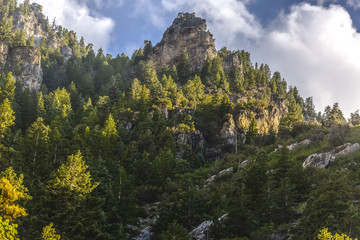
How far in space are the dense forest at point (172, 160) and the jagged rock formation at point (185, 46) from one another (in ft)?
9.50

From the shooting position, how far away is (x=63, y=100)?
294 ft

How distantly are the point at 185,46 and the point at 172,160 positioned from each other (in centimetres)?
6866

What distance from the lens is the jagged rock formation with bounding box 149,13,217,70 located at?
391 ft

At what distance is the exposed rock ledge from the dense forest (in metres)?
0.33

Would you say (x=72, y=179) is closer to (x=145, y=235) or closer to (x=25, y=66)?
(x=145, y=235)

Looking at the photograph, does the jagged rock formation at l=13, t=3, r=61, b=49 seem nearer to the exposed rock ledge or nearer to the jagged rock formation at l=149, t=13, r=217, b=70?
the jagged rock formation at l=149, t=13, r=217, b=70

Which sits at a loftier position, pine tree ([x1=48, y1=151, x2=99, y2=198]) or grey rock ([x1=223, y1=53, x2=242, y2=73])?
grey rock ([x1=223, y1=53, x2=242, y2=73])

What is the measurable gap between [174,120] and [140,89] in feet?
50.9

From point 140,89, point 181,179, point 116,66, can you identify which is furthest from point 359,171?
point 116,66

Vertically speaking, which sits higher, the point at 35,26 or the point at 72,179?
the point at 35,26

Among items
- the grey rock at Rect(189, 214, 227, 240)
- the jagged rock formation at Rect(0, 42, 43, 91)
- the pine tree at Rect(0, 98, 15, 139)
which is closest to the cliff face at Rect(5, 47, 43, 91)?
the jagged rock formation at Rect(0, 42, 43, 91)

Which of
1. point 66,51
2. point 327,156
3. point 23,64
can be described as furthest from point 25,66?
point 327,156

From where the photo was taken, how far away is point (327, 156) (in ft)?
160

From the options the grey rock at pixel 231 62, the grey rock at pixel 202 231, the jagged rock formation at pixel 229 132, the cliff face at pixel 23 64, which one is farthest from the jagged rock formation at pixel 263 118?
the cliff face at pixel 23 64
